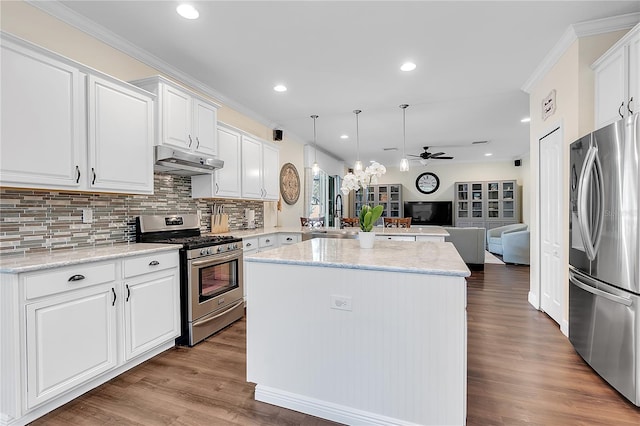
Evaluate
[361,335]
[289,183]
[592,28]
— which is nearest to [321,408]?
[361,335]

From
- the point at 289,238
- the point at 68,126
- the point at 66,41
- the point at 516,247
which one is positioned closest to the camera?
the point at 68,126

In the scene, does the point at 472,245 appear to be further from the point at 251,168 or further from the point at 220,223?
the point at 220,223

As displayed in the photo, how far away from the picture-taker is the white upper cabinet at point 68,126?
1756mm

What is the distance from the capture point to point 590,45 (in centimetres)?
254

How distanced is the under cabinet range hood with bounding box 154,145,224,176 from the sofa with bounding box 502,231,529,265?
19.0ft

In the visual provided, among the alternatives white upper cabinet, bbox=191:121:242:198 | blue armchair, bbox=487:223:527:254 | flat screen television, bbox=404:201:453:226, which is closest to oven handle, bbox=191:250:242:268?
white upper cabinet, bbox=191:121:242:198

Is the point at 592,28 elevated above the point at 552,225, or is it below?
above

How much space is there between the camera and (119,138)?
7.73 feet

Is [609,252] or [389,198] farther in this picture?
[389,198]

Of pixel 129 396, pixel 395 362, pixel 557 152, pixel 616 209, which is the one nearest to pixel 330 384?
pixel 395 362

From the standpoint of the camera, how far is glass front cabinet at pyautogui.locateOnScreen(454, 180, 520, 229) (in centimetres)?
866

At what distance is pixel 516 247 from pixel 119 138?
6.77 m

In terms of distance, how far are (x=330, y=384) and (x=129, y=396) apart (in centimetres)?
129

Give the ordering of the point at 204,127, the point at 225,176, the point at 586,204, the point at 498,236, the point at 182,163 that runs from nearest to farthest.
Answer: the point at 586,204 < the point at 182,163 < the point at 204,127 < the point at 225,176 < the point at 498,236
